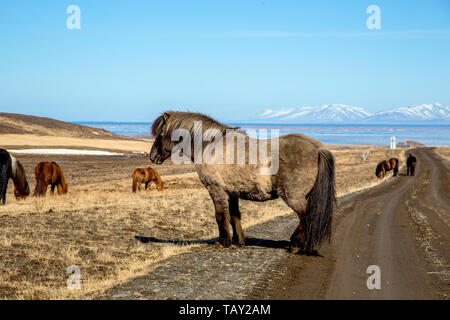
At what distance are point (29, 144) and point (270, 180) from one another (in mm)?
72972

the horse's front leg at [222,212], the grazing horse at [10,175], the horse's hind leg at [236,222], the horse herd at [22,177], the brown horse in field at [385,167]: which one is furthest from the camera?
the brown horse in field at [385,167]

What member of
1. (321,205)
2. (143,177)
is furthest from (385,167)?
(321,205)

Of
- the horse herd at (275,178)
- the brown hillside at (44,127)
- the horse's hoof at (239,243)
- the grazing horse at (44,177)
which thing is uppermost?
the brown hillside at (44,127)

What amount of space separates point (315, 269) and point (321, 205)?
1.33m

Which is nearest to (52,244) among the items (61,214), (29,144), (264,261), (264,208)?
(61,214)

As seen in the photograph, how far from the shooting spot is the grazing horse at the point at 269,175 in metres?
8.62

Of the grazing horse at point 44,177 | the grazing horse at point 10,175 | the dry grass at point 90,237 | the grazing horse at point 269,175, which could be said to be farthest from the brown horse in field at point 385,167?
the grazing horse at point 269,175

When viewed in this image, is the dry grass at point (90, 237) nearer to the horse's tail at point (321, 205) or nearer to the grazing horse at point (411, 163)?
the horse's tail at point (321, 205)

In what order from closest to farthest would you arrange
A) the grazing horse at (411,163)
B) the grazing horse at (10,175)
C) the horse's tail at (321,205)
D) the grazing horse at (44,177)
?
the horse's tail at (321,205)
the grazing horse at (10,175)
the grazing horse at (44,177)
the grazing horse at (411,163)

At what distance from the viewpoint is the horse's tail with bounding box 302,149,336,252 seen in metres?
8.58

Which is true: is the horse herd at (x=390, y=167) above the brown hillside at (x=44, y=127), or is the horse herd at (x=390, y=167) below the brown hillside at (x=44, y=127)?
below

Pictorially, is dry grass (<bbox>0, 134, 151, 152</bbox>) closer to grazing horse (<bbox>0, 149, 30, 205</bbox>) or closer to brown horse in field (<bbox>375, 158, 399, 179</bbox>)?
brown horse in field (<bbox>375, 158, 399, 179</bbox>)

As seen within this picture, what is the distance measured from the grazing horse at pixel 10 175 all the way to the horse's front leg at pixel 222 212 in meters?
12.2

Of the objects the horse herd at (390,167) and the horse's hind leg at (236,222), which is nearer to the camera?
the horse's hind leg at (236,222)
